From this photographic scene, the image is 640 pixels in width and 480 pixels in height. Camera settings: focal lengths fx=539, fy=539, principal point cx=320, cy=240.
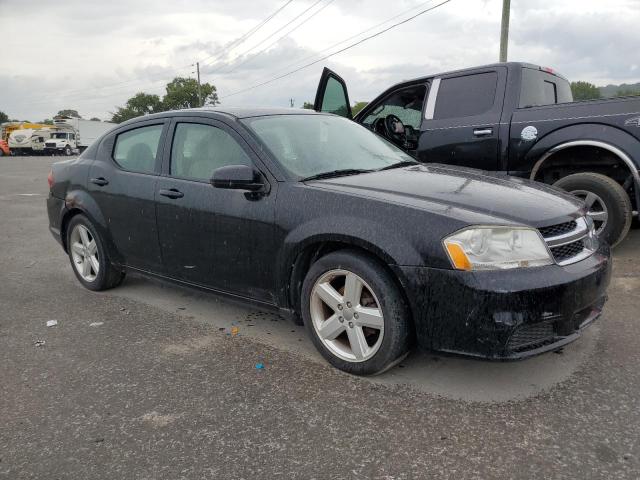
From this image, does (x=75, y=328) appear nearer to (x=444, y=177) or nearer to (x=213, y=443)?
(x=213, y=443)

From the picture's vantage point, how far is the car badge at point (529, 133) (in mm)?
5230

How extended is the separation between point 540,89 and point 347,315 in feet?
13.4

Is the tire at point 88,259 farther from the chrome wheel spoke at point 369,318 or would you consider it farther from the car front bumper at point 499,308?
the car front bumper at point 499,308

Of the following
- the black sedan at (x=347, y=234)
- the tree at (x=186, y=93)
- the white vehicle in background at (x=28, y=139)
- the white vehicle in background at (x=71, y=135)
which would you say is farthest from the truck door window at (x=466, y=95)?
the tree at (x=186, y=93)

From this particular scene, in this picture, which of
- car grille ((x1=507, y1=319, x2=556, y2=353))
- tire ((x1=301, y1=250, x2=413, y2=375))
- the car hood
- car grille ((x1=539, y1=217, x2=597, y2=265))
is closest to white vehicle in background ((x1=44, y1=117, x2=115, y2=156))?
the car hood

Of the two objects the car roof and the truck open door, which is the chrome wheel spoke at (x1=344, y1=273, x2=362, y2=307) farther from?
the truck open door

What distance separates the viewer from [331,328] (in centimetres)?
313

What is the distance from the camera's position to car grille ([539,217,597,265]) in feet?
9.12

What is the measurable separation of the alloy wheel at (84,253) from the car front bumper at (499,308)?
3.17 meters

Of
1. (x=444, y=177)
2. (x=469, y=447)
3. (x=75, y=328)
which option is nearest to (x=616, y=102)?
(x=444, y=177)

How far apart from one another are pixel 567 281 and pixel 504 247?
13.9 inches

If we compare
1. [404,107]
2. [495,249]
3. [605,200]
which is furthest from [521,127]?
[495,249]

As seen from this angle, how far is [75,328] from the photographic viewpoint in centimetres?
399

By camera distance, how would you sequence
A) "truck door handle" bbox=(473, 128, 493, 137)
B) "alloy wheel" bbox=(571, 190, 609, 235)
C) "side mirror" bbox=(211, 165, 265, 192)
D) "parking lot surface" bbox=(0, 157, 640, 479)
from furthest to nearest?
1. "truck door handle" bbox=(473, 128, 493, 137)
2. "alloy wheel" bbox=(571, 190, 609, 235)
3. "side mirror" bbox=(211, 165, 265, 192)
4. "parking lot surface" bbox=(0, 157, 640, 479)
